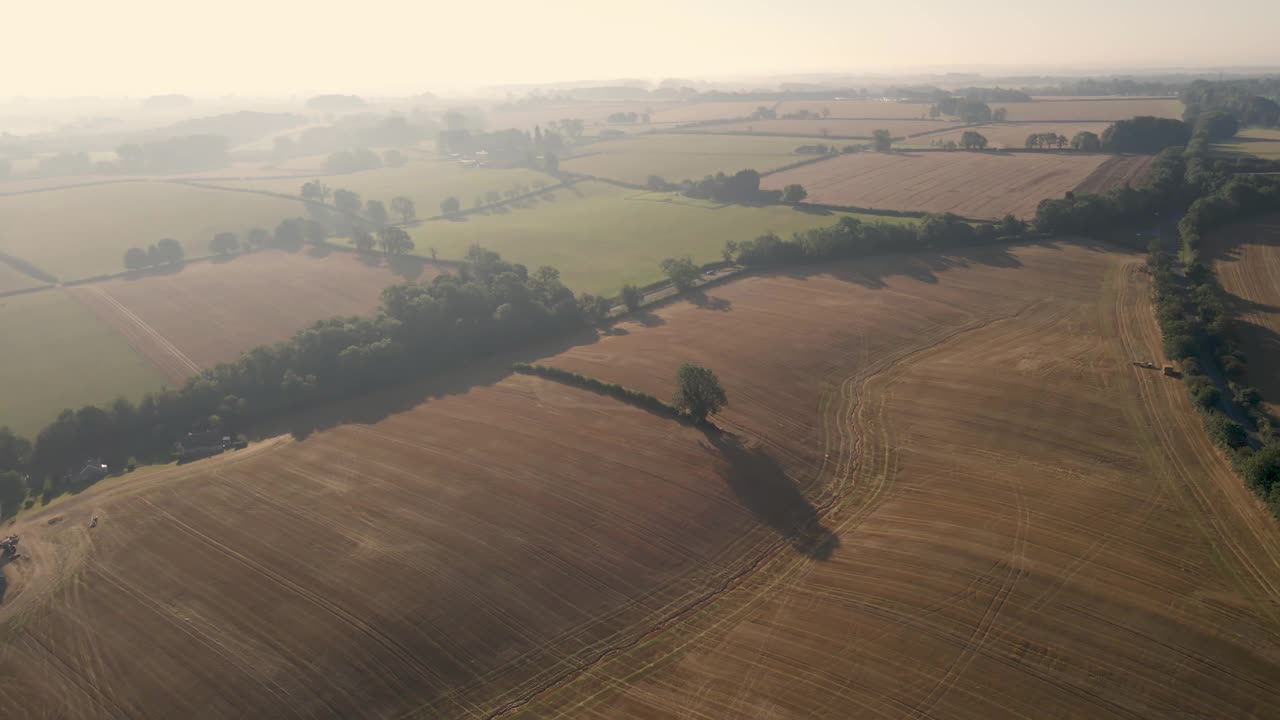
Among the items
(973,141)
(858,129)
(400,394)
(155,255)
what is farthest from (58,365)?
(858,129)

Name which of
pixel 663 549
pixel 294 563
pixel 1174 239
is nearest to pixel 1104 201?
pixel 1174 239

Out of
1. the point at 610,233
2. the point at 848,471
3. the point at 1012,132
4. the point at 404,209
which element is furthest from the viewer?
the point at 1012,132

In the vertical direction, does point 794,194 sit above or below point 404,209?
above

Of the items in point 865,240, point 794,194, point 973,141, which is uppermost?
point 973,141

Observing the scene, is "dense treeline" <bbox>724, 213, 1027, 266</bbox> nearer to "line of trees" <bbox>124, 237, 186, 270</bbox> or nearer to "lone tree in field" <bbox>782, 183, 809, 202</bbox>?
"lone tree in field" <bbox>782, 183, 809, 202</bbox>

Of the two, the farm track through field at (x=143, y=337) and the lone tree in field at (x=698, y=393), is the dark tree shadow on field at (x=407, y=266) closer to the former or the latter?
the farm track through field at (x=143, y=337)

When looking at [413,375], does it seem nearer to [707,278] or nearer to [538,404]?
[538,404]

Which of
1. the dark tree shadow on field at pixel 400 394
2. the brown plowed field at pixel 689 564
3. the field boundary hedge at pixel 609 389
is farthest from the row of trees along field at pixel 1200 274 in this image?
the dark tree shadow on field at pixel 400 394

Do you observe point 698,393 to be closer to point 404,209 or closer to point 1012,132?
point 404,209
